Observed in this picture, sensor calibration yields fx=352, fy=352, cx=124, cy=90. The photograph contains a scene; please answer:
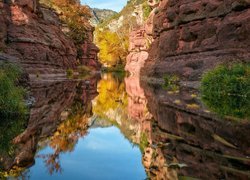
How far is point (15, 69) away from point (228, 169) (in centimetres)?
1411

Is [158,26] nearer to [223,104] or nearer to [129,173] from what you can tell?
[223,104]

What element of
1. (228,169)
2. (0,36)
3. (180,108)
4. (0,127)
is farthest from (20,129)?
(0,36)

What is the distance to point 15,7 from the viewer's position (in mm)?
43656

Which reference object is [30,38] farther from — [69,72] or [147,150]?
[147,150]

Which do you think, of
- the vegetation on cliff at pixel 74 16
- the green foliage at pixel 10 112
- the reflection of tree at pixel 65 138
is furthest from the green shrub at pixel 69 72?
the green foliage at pixel 10 112

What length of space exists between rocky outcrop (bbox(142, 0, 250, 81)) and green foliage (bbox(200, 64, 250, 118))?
449 cm

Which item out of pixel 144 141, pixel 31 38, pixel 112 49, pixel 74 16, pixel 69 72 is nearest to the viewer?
pixel 144 141

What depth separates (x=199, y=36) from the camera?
3838 centimetres

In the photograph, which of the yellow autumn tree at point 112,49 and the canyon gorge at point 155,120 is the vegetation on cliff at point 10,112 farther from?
the yellow autumn tree at point 112,49

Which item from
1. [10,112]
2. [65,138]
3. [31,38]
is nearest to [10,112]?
[10,112]

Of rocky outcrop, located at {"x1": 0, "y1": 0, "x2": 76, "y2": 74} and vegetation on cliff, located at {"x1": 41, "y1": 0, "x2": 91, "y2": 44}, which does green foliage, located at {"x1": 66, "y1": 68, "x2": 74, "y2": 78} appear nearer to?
rocky outcrop, located at {"x1": 0, "y1": 0, "x2": 76, "y2": 74}

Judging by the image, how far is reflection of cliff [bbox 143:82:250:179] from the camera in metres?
7.58

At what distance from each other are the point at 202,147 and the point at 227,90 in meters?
12.8

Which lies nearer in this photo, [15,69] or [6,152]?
[6,152]
